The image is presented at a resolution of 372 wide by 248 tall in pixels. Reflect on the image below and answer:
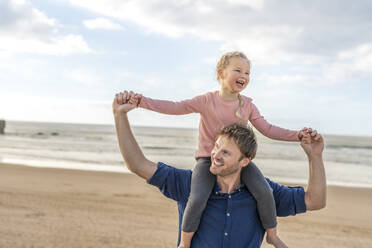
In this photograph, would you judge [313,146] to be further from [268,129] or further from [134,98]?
[134,98]

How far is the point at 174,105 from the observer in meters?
2.45

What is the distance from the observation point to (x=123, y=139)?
2293 millimetres

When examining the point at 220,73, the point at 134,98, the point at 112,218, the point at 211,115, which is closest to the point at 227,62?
the point at 220,73

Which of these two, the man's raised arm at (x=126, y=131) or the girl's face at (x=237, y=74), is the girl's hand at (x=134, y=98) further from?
the girl's face at (x=237, y=74)

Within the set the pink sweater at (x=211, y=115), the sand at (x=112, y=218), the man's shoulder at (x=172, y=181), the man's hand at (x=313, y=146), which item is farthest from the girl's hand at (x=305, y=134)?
the sand at (x=112, y=218)

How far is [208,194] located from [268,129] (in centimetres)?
60

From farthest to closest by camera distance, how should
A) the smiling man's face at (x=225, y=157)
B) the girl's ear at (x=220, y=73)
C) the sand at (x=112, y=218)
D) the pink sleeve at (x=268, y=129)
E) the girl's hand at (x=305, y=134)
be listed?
the sand at (x=112, y=218)
the girl's ear at (x=220, y=73)
the pink sleeve at (x=268, y=129)
the girl's hand at (x=305, y=134)
the smiling man's face at (x=225, y=157)

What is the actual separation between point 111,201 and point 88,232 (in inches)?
116

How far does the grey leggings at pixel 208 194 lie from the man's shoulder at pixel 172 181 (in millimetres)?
108

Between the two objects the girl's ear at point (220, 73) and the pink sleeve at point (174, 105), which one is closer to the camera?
the pink sleeve at point (174, 105)

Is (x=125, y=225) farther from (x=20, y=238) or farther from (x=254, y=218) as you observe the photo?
(x=254, y=218)

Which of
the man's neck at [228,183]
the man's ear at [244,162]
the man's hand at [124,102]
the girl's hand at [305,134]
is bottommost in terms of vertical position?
the man's neck at [228,183]

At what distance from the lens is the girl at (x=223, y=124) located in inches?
90.6

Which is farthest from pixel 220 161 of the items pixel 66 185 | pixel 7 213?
pixel 66 185
